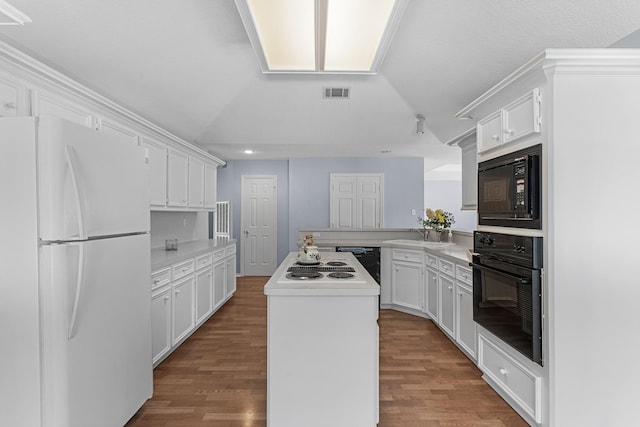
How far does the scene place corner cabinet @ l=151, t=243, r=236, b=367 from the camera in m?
2.87

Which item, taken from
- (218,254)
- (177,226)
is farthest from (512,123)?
(177,226)

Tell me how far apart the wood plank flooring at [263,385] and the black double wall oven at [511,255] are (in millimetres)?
515

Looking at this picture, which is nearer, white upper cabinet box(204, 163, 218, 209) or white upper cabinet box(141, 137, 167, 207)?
white upper cabinet box(141, 137, 167, 207)

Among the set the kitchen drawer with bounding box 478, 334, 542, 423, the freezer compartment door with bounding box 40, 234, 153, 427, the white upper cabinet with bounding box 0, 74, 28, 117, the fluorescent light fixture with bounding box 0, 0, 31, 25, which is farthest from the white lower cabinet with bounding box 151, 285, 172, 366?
the kitchen drawer with bounding box 478, 334, 542, 423

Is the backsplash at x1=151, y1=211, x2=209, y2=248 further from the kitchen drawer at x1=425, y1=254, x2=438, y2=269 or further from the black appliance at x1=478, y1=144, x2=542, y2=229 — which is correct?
the black appliance at x1=478, y1=144, x2=542, y2=229

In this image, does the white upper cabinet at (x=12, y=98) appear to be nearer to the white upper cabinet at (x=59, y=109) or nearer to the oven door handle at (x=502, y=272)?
the white upper cabinet at (x=59, y=109)

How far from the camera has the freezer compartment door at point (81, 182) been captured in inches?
61.7

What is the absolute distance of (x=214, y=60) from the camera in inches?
135

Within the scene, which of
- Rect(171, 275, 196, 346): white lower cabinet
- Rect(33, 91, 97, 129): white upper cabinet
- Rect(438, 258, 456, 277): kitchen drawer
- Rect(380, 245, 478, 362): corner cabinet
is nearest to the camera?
Rect(33, 91, 97, 129): white upper cabinet

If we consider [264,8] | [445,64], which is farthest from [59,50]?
[445,64]

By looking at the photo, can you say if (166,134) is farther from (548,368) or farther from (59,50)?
(548,368)

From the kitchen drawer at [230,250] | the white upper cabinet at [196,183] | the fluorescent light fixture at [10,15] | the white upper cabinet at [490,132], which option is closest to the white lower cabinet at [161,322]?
the white upper cabinet at [196,183]

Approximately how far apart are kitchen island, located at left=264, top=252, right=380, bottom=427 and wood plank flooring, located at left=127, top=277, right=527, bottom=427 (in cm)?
37

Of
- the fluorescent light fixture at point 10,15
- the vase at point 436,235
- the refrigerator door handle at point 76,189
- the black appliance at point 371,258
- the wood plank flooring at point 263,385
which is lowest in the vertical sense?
the wood plank flooring at point 263,385
